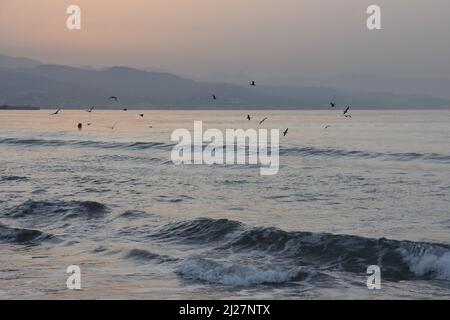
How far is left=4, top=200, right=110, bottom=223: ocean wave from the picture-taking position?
22.6 m

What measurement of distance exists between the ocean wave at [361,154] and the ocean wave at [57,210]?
78.8ft

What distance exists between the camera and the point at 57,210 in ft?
77.5

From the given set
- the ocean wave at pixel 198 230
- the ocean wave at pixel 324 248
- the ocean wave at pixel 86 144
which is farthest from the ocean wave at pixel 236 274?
the ocean wave at pixel 86 144

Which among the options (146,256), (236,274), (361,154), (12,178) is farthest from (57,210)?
(361,154)

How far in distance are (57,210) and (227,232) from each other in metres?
7.89

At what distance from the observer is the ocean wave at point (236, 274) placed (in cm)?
1378

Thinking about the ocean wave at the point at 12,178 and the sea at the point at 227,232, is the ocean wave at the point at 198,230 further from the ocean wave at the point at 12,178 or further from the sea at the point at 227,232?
the ocean wave at the point at 12,178

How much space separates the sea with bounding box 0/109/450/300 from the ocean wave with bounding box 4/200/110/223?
0.24ft
